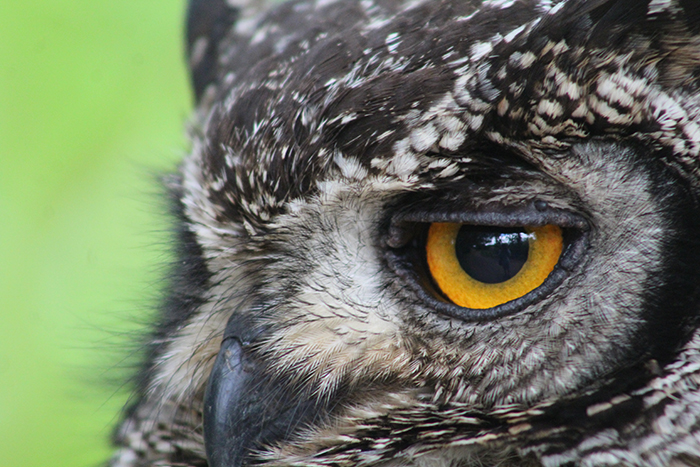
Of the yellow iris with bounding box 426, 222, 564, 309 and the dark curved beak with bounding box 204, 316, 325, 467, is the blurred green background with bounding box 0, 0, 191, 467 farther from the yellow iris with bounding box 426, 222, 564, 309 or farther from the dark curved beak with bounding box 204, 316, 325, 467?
the yellow iris with bounding box 426, 222, 564, 309

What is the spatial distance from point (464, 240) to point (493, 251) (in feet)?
0.21

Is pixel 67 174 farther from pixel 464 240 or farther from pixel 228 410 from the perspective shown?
pixel 464 240

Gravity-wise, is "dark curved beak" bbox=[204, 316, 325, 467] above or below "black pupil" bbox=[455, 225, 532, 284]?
below

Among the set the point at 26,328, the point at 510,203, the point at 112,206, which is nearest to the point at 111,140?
the point at 112,206

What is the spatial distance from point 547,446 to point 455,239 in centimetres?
47

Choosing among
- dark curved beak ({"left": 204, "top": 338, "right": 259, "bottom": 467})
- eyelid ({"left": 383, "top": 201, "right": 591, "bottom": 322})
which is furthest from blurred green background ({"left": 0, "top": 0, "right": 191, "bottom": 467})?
eyelid ({"left": 383, "top": 201, "right": 591, "bottom": 322})

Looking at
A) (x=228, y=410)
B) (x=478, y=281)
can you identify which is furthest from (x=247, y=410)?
(x=478, y=281)

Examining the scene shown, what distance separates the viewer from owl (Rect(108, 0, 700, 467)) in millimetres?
1349

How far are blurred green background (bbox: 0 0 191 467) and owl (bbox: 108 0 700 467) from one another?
2.09m

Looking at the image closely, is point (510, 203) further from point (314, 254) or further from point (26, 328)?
point (26, 328)

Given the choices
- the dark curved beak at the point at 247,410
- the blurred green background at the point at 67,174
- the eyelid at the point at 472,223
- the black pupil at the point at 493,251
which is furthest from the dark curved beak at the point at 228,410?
the blurred green background at the point at 67,174

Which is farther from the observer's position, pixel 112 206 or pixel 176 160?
pixel 112 206

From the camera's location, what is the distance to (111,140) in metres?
4.93

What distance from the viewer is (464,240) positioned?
59.4 inches
